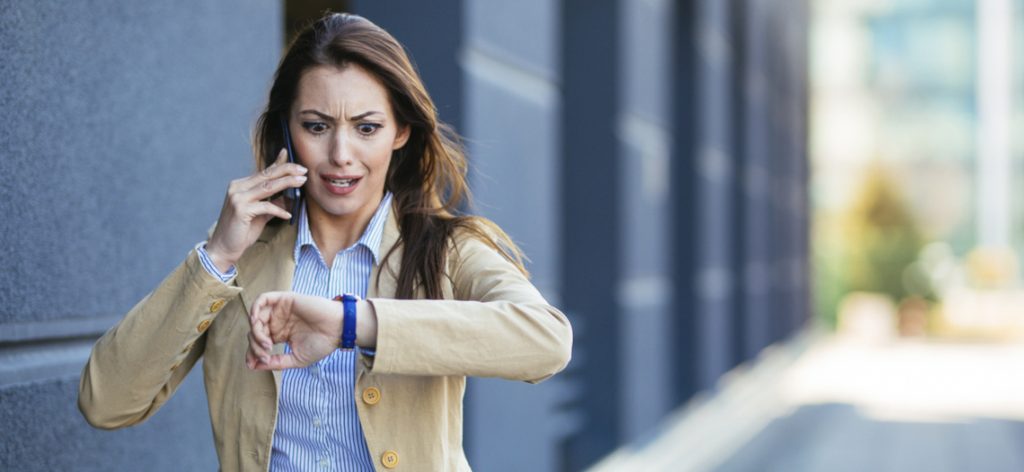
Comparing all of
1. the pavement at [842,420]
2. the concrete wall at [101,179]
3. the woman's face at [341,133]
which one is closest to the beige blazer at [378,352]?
the woman's face at [341,133]

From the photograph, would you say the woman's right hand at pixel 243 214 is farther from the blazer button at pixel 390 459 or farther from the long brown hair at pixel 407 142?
the blazer button at pixel 390 459

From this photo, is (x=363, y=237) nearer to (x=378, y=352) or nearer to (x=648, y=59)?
(x=378, y=352)

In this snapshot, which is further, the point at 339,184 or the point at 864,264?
the point at 864,264

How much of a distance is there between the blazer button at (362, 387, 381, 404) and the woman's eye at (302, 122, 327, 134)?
447 mm

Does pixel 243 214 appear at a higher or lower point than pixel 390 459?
higher

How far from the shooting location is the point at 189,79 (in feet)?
12.3

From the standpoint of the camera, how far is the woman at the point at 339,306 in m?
2.16

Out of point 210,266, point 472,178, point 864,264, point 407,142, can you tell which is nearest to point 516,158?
point 472,178

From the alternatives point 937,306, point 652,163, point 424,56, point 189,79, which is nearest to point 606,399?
point 652,163

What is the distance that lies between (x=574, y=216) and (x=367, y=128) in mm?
5885

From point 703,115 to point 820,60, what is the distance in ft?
89.6

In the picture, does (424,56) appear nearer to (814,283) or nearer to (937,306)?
(814,283)

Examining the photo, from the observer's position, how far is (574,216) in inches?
323

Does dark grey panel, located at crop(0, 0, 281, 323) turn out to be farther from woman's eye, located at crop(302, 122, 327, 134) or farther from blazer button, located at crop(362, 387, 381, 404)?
blazer button, located at crop(362, 387, 381, 404)
